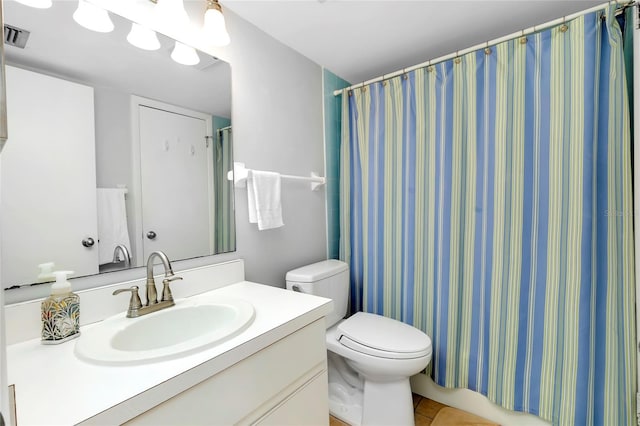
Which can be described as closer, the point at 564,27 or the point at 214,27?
the point at 214,27

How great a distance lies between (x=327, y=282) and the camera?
5.35 feet

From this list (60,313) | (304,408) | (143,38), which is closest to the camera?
(60,313)

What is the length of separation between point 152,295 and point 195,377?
0.46 m

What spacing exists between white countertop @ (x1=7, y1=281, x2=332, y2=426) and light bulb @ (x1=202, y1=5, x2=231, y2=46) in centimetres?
110

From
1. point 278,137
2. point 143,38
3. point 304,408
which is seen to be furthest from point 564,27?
point 304,408

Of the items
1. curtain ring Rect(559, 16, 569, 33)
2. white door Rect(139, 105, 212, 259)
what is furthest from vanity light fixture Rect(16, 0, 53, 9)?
curtain ring Rect(559, 16, 569, 33)

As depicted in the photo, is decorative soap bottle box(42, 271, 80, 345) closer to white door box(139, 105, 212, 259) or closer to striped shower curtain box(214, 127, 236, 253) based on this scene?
white door box(139, 105, 212, 259)

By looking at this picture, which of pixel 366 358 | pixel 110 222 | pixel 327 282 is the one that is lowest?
pixel 366 358

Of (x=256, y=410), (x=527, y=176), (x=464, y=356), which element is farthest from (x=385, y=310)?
(x=256, y=410)

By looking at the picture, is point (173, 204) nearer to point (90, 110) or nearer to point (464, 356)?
point (90, 110)

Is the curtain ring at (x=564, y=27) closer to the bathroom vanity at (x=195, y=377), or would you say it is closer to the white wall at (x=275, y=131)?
the white wall at (x=275, y=131)

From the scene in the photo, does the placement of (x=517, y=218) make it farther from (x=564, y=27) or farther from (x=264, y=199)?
(x=264, y=199)

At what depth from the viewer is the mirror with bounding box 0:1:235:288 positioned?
→ 33.2 inches

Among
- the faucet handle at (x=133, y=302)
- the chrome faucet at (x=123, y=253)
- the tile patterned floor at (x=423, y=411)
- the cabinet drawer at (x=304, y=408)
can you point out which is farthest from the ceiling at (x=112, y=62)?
the tile patterned floor at (x=423, y=411)
